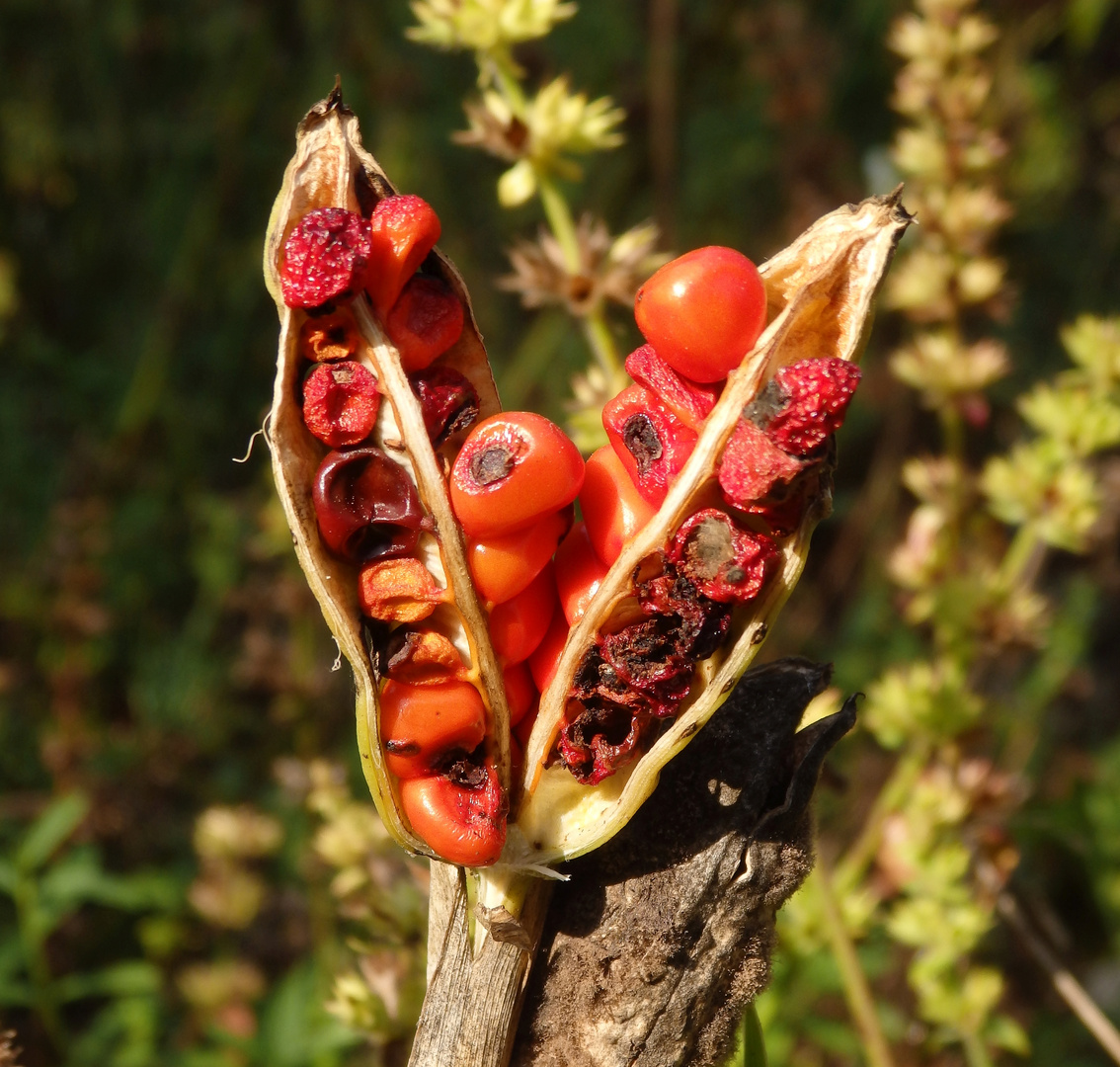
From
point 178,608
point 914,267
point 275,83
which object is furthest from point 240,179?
point 914,267

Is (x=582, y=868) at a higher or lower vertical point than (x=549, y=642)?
lower

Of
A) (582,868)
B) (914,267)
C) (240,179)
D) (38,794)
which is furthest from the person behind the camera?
(240,179)

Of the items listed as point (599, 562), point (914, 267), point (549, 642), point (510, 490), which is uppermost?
point (914, 267)

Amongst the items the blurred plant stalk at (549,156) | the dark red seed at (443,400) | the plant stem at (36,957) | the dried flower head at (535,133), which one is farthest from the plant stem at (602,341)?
the plant stem at (36,957)

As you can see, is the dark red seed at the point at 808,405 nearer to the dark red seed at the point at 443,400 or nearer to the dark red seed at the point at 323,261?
the dark red seed at the point at 443,400

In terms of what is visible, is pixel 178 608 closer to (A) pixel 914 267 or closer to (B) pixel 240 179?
(B) pixel 240 179

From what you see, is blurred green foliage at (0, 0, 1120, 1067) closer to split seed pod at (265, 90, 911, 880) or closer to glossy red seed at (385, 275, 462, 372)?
split seed pod at (265, 90, 911, 880)
